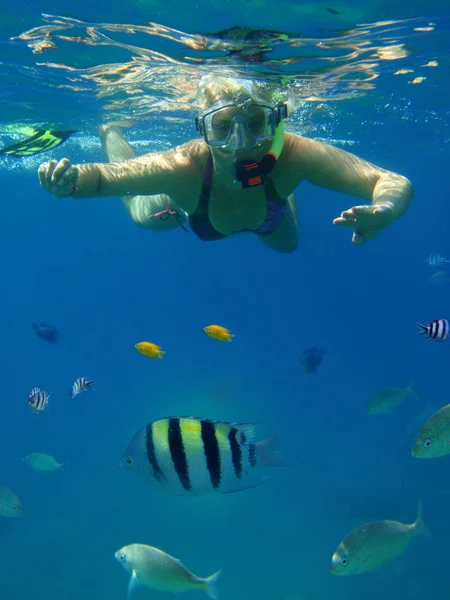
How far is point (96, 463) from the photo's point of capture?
25734 millimetres

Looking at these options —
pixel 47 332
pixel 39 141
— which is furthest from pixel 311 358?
pixel 39 141

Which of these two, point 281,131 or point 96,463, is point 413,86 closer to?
point 281,131

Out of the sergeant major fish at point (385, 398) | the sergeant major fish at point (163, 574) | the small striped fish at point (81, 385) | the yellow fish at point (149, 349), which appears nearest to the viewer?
the sergeant major fish at point (163, 574)

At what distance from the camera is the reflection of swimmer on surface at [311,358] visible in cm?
920

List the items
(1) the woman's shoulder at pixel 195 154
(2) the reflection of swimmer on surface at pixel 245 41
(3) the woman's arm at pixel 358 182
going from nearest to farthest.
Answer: (3) the woman's arm at pixel 358 182, (1) the woman's shoulder at pixel 195 154, (2) the reflection of swimmer on surface at pixel 245 41

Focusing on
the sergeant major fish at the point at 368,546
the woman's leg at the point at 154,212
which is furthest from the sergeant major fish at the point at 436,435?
the woman's leg at the point at 154,212

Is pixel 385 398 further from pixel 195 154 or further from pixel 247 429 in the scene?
pixel 247 429

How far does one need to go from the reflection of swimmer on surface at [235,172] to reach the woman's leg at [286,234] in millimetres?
1004

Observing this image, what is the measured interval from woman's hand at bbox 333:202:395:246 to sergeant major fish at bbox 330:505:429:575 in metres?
4.20

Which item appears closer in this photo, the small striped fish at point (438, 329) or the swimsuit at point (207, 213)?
the small striped fish at point (438, 329)

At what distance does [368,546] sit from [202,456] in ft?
13.5

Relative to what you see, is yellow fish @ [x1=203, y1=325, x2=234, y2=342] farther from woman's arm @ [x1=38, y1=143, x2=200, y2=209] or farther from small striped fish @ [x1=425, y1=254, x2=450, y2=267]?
small striped fish @ [x1=425, y1=254, x2=450, y2=267]

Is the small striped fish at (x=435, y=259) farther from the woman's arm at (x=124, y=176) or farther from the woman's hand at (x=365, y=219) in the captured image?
the woman's hand at (x=365, y=219)

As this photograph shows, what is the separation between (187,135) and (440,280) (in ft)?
40.2
